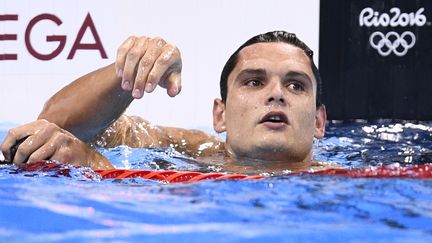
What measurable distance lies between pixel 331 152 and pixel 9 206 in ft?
6.83

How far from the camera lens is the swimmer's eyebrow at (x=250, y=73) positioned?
251 cm

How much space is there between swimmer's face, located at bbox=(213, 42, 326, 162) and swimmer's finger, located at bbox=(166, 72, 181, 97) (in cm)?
39

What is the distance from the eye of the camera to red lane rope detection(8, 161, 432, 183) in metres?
1.90

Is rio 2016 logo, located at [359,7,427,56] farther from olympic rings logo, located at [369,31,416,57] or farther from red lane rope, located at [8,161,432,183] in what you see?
red lane rope, located at [8,161,432,183]

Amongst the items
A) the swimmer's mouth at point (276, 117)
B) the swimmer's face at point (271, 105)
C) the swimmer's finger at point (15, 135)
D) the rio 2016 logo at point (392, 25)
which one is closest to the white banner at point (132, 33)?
the rio 2016 logo at point (392, 25)

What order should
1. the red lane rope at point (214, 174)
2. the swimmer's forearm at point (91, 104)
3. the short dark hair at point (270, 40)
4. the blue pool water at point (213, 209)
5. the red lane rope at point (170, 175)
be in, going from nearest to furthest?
the blue pool water at point (213, 209) < the red lane rope at point (214, 174) < the red lane rope at point (170, 175) < the swimmer's forearm at point (91, 104) < the short dark hair at point (270, 40)

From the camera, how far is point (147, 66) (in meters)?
2.06

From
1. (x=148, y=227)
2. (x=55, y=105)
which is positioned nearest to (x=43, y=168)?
(x=55, y=105)

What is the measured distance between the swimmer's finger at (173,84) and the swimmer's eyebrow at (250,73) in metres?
0.44

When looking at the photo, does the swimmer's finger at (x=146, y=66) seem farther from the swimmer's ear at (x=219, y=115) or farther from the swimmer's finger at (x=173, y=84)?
the swimmer's ear at (x=219, y=115)

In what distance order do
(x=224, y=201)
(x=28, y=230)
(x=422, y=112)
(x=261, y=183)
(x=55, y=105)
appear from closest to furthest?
(x=28, y=230)
(x=224, y=201)
(x=261, y=183)
(x=55, y=105)
(x=422, y=112)

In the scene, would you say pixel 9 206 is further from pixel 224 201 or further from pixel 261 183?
pixel 261 183

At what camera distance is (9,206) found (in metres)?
1.48

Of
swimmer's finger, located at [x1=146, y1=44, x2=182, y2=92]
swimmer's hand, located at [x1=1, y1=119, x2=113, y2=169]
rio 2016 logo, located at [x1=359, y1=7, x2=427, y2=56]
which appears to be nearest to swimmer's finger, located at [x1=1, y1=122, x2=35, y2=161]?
swimmer's hand, located at [x1=1, y1=119, x2=113, y2=169]
